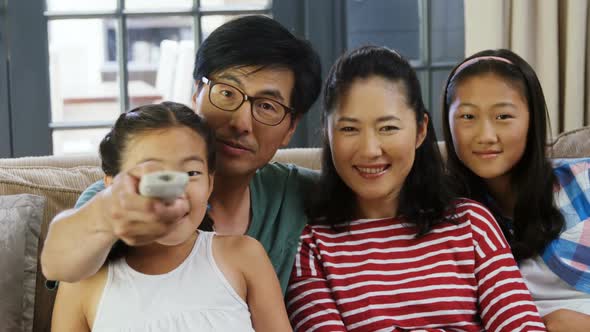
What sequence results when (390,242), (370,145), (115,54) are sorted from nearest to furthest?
(370,145), (390,242), (115,54)

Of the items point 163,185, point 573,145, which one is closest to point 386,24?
point 573,145

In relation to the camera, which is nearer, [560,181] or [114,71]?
[560,181]

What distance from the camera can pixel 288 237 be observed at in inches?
69.1

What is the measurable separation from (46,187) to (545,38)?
1.69 metres

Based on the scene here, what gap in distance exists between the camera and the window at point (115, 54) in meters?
2.96

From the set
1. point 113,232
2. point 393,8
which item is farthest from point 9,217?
point 393,8

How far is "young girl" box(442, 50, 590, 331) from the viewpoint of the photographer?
1.82m

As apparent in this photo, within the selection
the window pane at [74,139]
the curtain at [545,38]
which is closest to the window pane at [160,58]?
the window pane at [74,139]

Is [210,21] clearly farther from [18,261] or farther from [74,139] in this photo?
[18,261]

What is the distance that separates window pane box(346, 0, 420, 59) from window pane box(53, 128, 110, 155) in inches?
39.9

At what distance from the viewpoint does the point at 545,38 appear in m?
2.70

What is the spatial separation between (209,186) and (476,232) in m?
0.61

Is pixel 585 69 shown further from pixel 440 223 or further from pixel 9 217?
pixel 9 217

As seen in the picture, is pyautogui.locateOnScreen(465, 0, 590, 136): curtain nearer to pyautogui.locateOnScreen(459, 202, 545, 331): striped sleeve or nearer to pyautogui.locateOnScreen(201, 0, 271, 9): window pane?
pyautogui.locateOnScreen(201, 0, 271, 9): window pane
